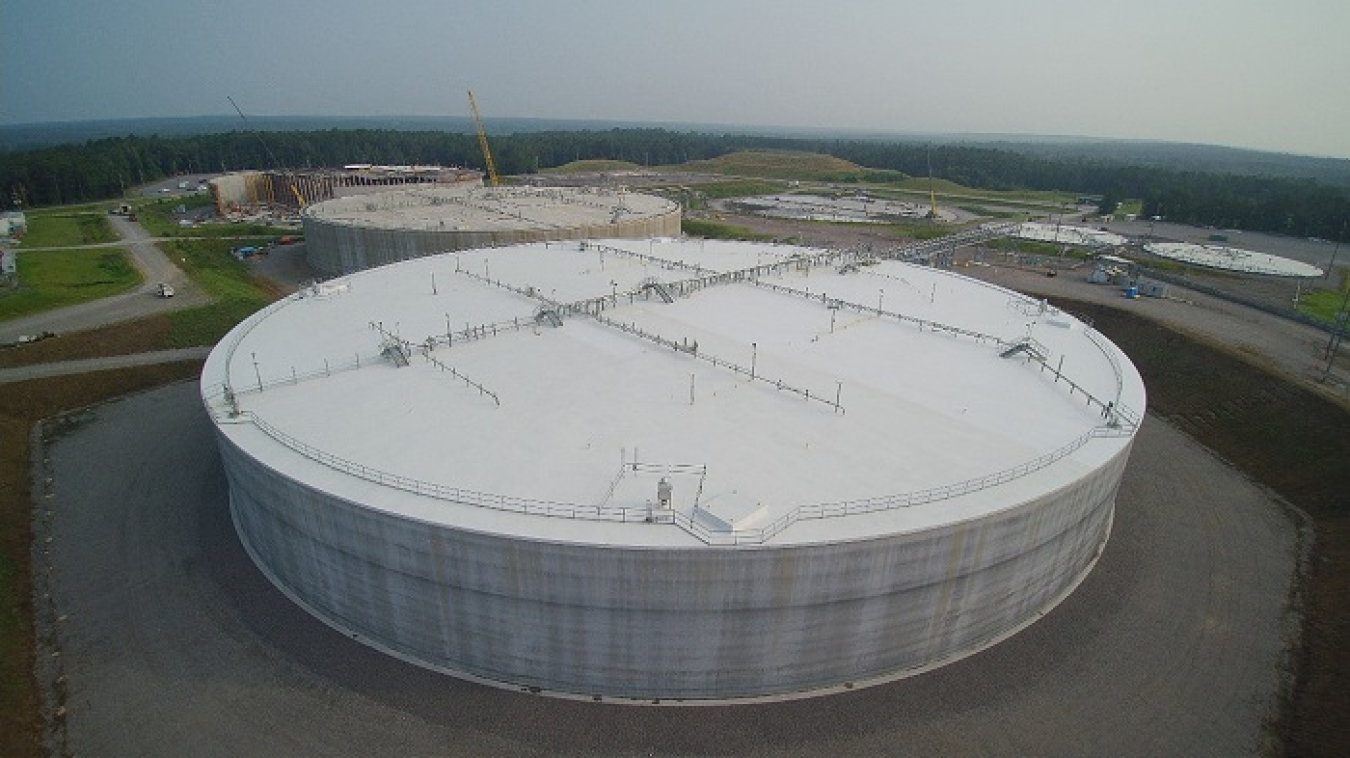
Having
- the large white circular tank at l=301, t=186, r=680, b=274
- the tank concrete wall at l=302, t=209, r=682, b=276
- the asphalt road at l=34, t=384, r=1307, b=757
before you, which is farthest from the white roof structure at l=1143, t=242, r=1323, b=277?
the tank concrete wall at l=302, t=209, r=682, b=276

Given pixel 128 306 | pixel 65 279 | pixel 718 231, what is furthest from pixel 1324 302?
pixel 65 279

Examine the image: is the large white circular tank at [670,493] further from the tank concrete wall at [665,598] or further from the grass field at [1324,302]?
the grass field at [1324,302]

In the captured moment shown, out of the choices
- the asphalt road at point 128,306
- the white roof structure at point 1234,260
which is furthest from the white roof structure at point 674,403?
the white roof structure at point 1234,260

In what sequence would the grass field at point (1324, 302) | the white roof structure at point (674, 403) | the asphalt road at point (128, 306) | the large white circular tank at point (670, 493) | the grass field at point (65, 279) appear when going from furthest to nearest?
the grass field at point (1324, 302) < the grass field at point (65, 279) < the asphalt road at point (128, 306) < the white roof structure at point (674, 403) < the large white circular tank at point (670, 493)

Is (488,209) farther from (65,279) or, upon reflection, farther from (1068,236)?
(1068,236)

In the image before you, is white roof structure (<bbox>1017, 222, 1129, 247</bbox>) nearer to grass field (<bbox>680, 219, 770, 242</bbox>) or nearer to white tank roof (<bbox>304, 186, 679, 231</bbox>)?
grass field (<bbox>680, 219, 770, 242</bbox>)

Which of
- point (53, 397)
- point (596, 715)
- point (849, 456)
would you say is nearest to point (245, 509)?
point (596, 715)
